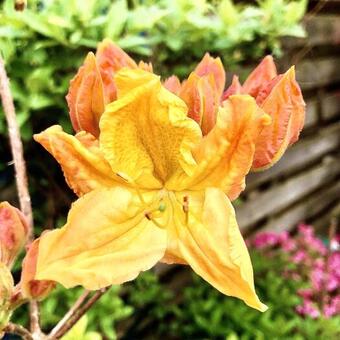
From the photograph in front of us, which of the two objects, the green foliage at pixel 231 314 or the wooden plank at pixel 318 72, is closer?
the green foliage at pixel 231 314

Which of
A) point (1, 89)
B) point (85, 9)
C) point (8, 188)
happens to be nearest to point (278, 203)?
point (8, 188)

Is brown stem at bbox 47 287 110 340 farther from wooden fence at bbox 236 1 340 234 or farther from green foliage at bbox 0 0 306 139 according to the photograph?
wooden fence at bbox 236 1 340 234

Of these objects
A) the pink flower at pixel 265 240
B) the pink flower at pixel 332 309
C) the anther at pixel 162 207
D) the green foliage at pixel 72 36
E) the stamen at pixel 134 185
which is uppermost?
the stamen at pixel 134 185

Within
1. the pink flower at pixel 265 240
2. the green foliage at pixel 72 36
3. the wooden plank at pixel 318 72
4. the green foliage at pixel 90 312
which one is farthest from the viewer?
the wooden plank at pixel 318 72

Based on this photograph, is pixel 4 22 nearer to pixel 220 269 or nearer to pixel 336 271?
pixel 220 269

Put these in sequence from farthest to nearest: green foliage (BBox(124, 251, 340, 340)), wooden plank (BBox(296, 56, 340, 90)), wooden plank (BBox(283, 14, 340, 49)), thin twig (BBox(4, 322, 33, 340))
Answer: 1. wooden plank (BBox(296, 56, 340, 90))
2. wooden plank (BBox(283, 14, 340, 49))
3. green foliage (BBox(124, 251, 340, 340))
4. thin twig (BBox(4, 322, 33, 340))

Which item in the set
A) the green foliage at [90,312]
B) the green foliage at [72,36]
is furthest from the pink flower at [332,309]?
the green foliage at [72,36]

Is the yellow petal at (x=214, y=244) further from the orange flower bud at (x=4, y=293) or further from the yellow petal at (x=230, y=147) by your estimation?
the orange flower bud at (x=4, y=293)

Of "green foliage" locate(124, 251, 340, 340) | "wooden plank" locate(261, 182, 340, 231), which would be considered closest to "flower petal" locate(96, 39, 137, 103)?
"green foliage" locate(124, 251, 340, 340)
